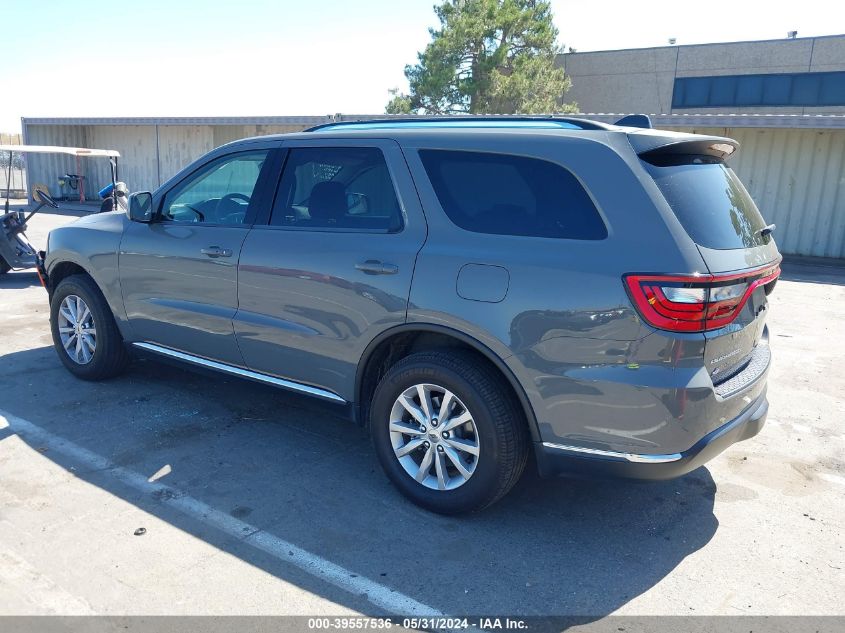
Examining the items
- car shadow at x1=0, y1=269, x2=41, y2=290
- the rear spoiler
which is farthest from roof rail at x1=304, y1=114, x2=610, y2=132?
car shadow at x1=0, y1=269, x2=41, y2=290

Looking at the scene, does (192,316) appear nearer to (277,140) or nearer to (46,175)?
(277,140)

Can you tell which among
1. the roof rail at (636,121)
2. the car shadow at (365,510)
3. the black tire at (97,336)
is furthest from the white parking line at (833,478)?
the black tire at (97,336)

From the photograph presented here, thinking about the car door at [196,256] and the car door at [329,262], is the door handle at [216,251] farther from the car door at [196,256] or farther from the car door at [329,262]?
the car door at [329,262]

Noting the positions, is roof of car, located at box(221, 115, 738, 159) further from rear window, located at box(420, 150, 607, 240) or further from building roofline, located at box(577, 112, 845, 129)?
building roofline, located at box(577, 112, 845, 129)

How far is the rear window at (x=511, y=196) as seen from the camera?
3.08 meters

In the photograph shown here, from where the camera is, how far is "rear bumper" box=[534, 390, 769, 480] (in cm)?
293

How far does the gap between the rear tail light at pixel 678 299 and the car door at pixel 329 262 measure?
1161mm

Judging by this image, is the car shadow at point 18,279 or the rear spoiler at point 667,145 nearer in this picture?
the rear spoiler at point 667,145

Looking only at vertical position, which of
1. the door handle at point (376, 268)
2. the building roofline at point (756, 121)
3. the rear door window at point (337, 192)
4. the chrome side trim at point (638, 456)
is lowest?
the chrome side trim at point (638, 456)

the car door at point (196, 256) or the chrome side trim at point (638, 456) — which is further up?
the car door at point (196, 256)

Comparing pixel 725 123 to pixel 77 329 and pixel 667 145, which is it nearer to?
pixel 667 145

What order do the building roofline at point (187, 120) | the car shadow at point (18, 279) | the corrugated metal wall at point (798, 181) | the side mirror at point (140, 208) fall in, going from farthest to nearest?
the building roofline at point (187, 120), the corrugated metal wall at point (798, 181), the car shadow at point (18, 279), the side mirror at point (140, 208)

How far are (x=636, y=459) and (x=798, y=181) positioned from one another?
46.7ft

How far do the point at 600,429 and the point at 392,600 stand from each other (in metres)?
1.16
